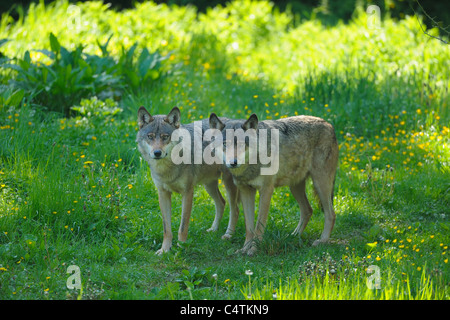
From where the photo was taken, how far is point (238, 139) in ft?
19.5

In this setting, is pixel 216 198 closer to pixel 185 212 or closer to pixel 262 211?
pixel 185 212

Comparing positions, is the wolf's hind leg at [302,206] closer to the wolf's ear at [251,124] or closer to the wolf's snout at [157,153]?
the wolf's ear at [251,124]

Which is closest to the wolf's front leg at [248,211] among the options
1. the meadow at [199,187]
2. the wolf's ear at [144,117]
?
the meadow at [199,187]

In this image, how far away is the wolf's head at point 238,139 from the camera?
5816 millimetres

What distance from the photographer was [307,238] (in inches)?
261

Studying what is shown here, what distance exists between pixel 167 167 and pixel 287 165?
54.9 inches

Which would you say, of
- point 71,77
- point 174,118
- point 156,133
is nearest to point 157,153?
point 156,133

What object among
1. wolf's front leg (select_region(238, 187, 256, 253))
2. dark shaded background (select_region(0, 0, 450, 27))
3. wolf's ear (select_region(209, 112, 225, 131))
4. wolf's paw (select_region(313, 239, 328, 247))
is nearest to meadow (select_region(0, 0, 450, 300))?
wolf's paw (select_region(313, 239, 328, 247))

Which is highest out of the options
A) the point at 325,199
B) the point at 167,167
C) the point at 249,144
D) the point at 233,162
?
the point at 249,144

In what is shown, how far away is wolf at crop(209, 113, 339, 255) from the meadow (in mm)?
300

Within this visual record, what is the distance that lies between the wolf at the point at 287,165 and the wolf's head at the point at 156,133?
464mm

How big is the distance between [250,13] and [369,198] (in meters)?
9.09

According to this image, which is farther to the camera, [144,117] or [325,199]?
[325,199]

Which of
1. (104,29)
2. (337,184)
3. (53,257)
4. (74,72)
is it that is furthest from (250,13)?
(53,257)
